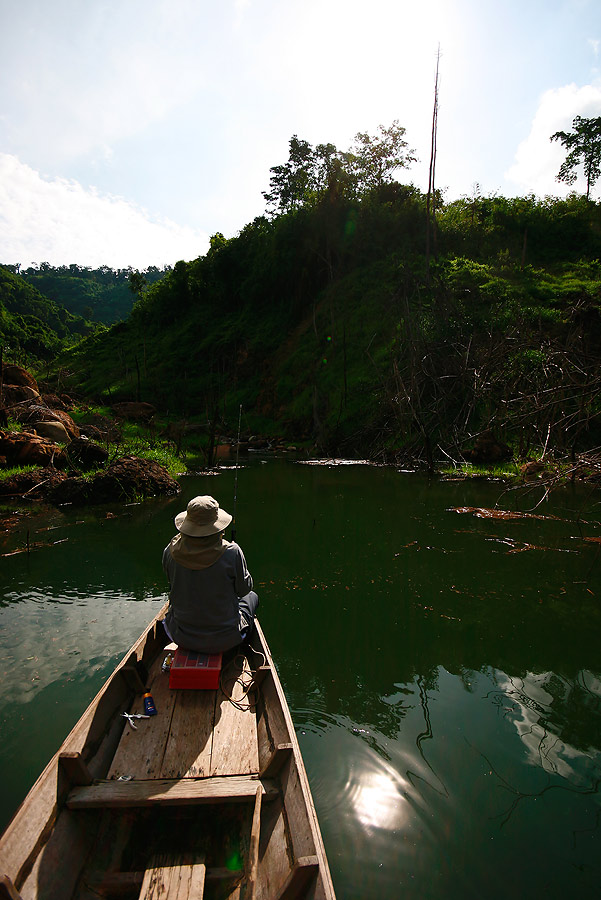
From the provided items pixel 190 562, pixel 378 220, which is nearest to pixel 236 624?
pixel 190 562

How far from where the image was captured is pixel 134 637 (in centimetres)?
521

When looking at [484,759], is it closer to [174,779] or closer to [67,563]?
[174,779]

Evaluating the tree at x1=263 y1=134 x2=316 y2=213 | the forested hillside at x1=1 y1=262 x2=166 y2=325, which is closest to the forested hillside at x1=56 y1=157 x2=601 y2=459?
the tree at x1=263 y1=134 x2=316 y2=213

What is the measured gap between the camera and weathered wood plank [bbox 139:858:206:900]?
1.97m

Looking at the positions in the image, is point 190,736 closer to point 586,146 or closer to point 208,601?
point 208,601

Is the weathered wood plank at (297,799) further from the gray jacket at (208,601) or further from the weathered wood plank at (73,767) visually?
the weathered wood plank at (73,767)

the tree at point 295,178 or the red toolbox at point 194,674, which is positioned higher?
the tree at point 295,178

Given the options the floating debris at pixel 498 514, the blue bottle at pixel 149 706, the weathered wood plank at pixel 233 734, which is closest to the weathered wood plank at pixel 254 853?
the weathered wood plank at pixel 233 734

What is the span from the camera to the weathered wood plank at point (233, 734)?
2.77 meters

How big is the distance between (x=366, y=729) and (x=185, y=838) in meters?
1.65

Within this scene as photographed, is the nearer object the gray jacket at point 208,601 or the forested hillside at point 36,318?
the gray jacket at point 208,601

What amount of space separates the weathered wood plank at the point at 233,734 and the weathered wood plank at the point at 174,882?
0.60 metres

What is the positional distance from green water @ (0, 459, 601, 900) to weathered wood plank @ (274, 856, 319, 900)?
2.50 ft

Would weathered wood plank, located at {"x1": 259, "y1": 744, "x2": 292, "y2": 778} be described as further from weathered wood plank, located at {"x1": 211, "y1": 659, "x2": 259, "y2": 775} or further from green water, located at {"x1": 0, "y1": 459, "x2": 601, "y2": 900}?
green water, located at {"x1": 0, "y1": 459, "x2": 601, "y2": 900}
